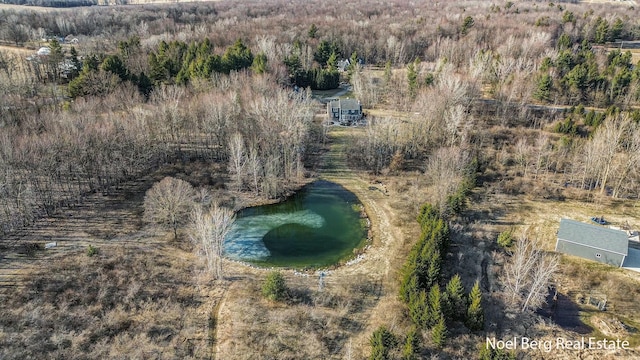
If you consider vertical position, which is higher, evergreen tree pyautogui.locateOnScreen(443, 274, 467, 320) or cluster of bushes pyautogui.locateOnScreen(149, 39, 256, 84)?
cluster of bushes pyautogui.locateOnScreen(149, 39, 256, 84)

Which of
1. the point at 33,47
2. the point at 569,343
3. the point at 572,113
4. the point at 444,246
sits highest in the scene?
the point at 33,47

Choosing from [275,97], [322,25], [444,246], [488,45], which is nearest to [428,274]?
[444,246]

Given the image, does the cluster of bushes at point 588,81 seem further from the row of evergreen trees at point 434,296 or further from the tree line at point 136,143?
the row of evergreen trees at point 434,296

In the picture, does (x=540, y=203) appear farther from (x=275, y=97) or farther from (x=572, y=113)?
(x=275, y=97)

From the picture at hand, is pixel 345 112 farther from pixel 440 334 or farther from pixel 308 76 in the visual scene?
pixel 440 334

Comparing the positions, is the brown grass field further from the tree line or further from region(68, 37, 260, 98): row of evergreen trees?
region(68, 37, 260, 98): row of evergreen trees

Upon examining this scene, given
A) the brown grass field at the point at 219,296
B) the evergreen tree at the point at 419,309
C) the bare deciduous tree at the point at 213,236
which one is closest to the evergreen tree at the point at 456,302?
the brown grass field at the point at 219,296

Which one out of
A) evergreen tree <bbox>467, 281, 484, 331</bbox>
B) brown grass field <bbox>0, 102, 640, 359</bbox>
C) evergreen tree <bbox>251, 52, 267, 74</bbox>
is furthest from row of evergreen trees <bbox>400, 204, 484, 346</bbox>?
evergreen tree <bbox>251, 52, 267, 74</bbox>
